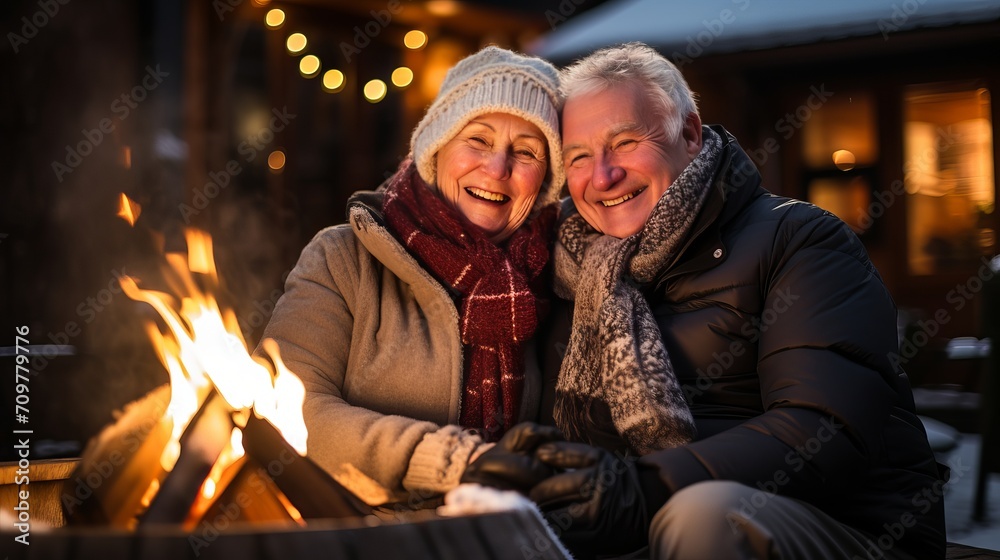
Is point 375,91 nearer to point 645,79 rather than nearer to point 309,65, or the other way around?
point 309,65

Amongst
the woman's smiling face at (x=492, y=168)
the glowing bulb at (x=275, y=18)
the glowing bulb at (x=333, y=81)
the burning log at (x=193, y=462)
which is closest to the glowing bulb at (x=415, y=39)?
the glowing bulb at (x=333, y=81)

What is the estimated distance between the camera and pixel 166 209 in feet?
21.3

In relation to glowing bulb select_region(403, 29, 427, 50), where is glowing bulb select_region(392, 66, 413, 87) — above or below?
below

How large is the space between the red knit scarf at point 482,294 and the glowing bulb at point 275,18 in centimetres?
470

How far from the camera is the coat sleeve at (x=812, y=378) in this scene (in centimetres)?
185

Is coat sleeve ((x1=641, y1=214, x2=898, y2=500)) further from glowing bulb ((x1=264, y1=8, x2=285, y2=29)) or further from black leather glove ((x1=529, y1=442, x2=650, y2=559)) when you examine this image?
glowing bulb ((x1=264, y1=8, x2=285, y2=29))

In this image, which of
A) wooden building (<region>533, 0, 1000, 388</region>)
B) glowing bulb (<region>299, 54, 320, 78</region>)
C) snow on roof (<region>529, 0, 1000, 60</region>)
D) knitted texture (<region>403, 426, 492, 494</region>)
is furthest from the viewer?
wooden building (<region>533, 0, 1000, 388</region>)

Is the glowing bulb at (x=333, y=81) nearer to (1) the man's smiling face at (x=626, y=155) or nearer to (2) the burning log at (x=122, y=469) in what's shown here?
(1) the man's smiling face at (x=626, y=155)

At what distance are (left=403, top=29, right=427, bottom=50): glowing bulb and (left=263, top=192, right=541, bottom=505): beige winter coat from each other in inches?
210

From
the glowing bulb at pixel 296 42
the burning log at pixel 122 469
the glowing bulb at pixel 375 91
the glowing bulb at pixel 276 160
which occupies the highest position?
the glowing bulb at pixel 296 42

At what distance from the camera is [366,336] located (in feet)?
8.61

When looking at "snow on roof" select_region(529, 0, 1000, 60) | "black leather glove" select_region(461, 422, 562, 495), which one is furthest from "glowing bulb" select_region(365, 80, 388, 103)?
"black leather glove" select_region(461, 422, 562, 495)

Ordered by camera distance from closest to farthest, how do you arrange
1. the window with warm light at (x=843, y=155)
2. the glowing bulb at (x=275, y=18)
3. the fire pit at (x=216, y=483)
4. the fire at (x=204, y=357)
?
the fire pit at (x=216, y=483) < the fire at (x=204, y=357) < the glowing bulb at (x=275, y=18) < the window with warm light at (x=843, y=155)

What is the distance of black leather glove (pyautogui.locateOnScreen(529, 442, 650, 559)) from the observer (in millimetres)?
1667
